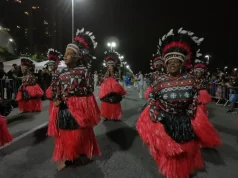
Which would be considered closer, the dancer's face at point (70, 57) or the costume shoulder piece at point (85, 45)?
the dancer's face at point (70, 57)

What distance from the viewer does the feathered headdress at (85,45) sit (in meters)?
4.43

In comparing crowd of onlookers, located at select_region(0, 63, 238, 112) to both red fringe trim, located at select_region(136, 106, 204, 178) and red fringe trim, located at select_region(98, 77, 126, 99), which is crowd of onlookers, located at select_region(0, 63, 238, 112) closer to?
red fringe trim, located at select_region(98, 77, 126, 99)

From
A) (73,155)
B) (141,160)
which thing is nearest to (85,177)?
(73,155)

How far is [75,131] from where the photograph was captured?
3967mm

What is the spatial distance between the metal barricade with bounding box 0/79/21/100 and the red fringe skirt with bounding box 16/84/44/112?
2.29m

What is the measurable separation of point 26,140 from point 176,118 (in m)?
4.06

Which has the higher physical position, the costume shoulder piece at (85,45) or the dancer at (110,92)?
the costume shoulder piece at (85,45)

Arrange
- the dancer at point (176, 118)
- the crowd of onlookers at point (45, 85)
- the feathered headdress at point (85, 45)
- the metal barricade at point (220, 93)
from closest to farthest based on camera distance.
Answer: the dancer at point (176, 118), the feathered headdress at point (85, 45), the crowd of onlookers at point (45, 85), the metal barricade at point (220, 93)

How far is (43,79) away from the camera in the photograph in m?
15.0

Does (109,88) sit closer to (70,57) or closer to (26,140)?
(26,140)

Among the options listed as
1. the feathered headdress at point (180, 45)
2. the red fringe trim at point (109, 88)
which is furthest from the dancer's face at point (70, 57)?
the red fringe trim at point (109, 88)

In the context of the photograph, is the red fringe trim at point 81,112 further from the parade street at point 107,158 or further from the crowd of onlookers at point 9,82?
the crowd of onlookers at point 9,82

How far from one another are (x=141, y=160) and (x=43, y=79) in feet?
38.8

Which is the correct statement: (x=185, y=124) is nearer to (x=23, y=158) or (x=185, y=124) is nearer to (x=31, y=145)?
(x=23, y=158)
